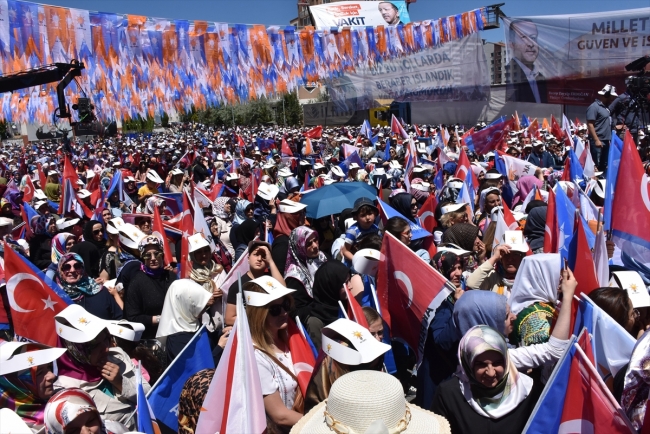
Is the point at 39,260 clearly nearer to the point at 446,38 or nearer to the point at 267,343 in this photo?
the point at 267,343

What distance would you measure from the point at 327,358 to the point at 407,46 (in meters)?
20.6

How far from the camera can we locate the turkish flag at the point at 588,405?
96.3 inches

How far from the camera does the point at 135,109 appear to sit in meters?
18.7

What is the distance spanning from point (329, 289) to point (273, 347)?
126 cm

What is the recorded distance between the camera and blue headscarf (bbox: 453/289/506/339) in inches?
119

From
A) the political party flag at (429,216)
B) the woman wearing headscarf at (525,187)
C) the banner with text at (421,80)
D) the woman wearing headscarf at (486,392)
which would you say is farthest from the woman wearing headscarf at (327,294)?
the banner with text at (421,80)

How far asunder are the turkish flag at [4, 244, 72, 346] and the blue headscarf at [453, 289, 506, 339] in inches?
111

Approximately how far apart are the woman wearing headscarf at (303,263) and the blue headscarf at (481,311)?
178 centimetres

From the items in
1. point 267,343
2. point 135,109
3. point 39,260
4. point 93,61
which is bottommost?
point 39,260

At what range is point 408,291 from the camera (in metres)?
4.10

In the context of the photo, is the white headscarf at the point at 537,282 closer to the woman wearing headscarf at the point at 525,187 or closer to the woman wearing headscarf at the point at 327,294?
the woman wearing headscarf at the point at 327,294

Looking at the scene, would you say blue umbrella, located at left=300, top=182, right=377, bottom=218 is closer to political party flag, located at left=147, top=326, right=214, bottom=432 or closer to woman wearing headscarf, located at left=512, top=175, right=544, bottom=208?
woman wearing headscarf, located at left=512, top=175, right=544, bottom=208

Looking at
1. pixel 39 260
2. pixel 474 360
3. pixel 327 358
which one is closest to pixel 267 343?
pixel 327 358

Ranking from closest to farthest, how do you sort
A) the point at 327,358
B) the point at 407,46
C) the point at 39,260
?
the point at 327,358 < the point at 39,260 < the point at 407,46
